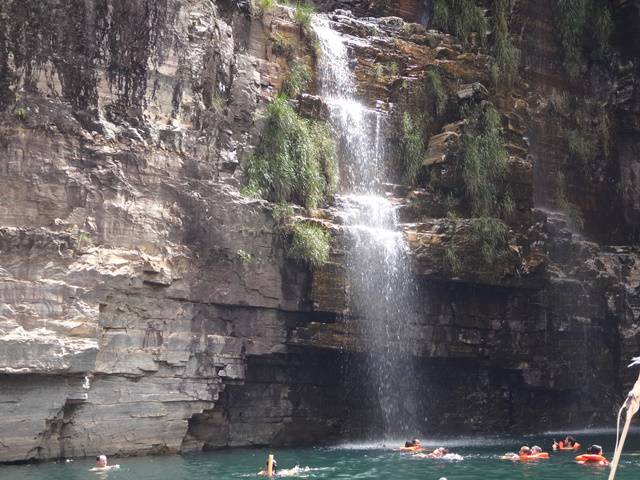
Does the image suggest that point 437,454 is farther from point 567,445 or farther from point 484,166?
point 484,166

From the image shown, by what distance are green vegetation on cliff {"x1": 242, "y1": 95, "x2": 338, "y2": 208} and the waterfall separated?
108cm

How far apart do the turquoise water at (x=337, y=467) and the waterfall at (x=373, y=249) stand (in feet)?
8.20

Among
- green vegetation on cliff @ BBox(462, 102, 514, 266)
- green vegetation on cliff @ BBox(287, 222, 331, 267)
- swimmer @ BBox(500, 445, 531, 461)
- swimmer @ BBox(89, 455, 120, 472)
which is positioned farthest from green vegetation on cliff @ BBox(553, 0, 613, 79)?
swimmer @ BBox(89, 455, 120, 472)

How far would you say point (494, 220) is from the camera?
23312 millimetres

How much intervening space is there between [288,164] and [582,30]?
14544 millimetres

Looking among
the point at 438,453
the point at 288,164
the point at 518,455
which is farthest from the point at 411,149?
the point at 518,455

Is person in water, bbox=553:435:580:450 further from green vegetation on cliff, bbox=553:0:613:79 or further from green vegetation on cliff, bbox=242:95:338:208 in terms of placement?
green vegetation on cliff, bbox=553:0:613:79

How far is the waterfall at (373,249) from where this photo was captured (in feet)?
70.9

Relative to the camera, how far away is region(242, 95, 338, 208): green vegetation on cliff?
2134 cm

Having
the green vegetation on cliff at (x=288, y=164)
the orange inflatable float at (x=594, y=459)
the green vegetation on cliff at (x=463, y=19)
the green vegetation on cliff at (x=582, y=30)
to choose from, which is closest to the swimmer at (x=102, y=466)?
the green vegetation on cliff at (x=288, y=164)

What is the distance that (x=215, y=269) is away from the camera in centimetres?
1991

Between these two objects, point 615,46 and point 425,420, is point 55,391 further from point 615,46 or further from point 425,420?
point 615,46

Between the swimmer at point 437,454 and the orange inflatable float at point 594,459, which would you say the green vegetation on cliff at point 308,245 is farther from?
the orange inflatable float at point 594,459

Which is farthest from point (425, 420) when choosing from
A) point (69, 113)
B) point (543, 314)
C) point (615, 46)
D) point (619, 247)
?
point (615, 46)
